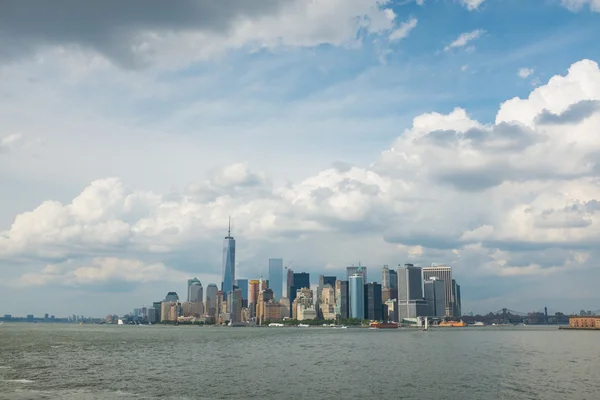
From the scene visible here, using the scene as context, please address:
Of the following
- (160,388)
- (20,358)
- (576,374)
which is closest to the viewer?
(160,388)

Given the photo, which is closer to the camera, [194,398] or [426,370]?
[194,398]

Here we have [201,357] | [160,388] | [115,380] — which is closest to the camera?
[160,388]

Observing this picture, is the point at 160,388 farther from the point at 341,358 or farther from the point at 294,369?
the point at 341,358

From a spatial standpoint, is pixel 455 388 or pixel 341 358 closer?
pixel 455 388

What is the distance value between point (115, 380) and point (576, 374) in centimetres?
8534

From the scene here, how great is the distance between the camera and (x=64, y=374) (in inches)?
3590

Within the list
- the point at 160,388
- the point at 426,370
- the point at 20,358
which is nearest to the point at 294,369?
the point at 426,370

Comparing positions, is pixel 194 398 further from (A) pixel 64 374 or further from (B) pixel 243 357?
(B) pixel 243 357

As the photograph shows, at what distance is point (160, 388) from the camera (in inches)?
3034

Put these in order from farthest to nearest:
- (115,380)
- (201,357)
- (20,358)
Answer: (201,357), (20,358), (115,380)

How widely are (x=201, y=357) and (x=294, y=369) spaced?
37.4 metres

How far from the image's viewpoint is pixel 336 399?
7031 centimetres

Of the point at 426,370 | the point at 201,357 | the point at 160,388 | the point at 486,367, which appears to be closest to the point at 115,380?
the point at 160,388

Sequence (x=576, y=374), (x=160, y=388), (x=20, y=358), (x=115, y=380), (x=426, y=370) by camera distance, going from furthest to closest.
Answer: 1. (x=20, y=358)
2. (x=426, y=370)
3. (x=576, y=374)
4. (x=115, y=380)
5. (x=160, y=388)
